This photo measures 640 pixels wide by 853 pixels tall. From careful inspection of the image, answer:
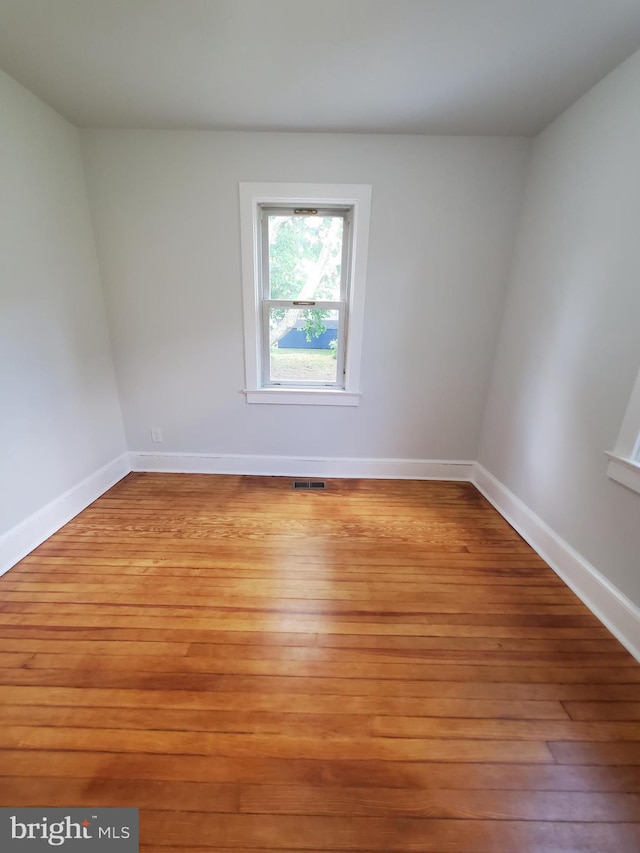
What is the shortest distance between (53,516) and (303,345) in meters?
2.10

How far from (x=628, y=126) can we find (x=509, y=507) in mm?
2159

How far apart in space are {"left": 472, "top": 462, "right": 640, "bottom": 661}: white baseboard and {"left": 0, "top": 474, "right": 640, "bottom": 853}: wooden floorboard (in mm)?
70

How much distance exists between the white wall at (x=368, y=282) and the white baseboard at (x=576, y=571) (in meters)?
0.65

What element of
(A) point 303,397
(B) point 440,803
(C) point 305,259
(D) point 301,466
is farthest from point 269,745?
(C) point 305,259

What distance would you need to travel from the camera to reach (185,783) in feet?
3.25

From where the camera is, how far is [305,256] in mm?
2529

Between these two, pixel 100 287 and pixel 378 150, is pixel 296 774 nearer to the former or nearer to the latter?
pixel 100 287

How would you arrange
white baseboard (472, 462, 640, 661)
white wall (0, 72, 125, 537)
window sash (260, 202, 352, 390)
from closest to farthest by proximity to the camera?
white baseboard (472, 462, 640, 661) → white wall (0, 72, 125, 537) → window sash (260, 202, 352, 390)

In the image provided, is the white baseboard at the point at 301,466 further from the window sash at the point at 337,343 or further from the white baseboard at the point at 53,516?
the window sash at the point at 337,343

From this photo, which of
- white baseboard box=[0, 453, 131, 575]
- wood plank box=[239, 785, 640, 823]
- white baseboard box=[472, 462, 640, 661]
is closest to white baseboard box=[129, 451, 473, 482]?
white baseboard box=[0, 453, 131, 575]

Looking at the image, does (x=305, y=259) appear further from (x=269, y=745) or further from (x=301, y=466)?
(x=269, y=745)

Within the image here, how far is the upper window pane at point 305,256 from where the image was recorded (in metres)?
2.48

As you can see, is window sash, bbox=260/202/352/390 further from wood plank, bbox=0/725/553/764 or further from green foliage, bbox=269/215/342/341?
wood plank, bbox=0/725/553/764

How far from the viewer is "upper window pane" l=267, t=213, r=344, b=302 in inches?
97.6
